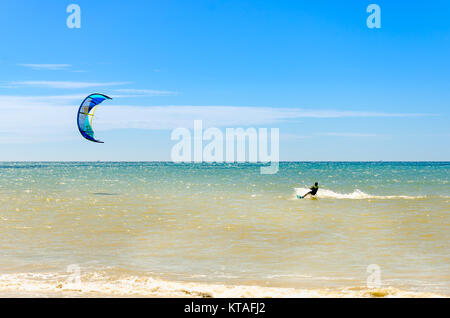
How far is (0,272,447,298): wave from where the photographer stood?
30.0ft

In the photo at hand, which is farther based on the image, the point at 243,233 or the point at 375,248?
the point at 243,233

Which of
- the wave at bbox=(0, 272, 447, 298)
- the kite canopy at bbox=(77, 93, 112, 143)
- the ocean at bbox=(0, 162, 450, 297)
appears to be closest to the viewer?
the wave at bbox=(0, 272, 447, 298)

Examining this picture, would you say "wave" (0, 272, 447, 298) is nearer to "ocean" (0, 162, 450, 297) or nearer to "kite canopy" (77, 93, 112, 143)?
"ocean" (0, 162, 450, 297)

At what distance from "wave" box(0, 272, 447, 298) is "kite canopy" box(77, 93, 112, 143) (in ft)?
88.1

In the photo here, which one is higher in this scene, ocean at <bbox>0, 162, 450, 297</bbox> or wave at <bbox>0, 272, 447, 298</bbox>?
wave at <bbox>0, 272, 447, 298</bbox>

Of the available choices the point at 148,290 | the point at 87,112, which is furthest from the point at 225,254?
the point at 87,112

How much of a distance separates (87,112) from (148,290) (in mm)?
29461

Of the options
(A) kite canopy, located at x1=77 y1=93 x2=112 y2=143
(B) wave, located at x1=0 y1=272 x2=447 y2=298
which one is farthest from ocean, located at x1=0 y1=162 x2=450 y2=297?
(A) kite canopy, located at x1=77 y1=93 x2=112 y2=143
